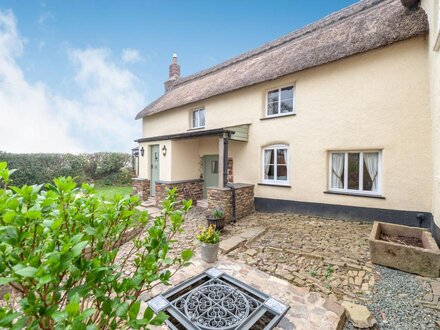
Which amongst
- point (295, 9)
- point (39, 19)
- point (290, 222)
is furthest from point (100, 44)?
point (290, 222)

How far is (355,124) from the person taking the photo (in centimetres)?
677

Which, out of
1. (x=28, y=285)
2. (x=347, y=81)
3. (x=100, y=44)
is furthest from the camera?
(x=100, y=44)

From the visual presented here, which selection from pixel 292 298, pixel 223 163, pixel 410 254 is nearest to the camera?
pixel 292 298

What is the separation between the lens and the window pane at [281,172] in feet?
27.2

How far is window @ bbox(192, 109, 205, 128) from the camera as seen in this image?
11.1 m

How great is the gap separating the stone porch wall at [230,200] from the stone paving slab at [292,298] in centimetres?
301

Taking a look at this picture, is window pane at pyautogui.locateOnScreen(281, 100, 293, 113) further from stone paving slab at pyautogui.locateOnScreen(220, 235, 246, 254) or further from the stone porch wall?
stone paving slab at pyautogui.locateOnScreen(220, 235, 246, 254)

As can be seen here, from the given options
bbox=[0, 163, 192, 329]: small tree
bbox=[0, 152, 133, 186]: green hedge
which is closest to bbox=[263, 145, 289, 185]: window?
bbox=[0, 163, 192, 329]: small tree

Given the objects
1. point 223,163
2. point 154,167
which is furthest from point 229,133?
point 154,167

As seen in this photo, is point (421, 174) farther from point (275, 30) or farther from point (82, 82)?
point (82, 82)

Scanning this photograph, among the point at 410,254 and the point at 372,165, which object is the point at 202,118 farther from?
the point at 410,254

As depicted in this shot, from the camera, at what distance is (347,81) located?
6.92m

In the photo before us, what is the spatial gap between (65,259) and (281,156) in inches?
322

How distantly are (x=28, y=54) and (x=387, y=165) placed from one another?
21.4 meters
